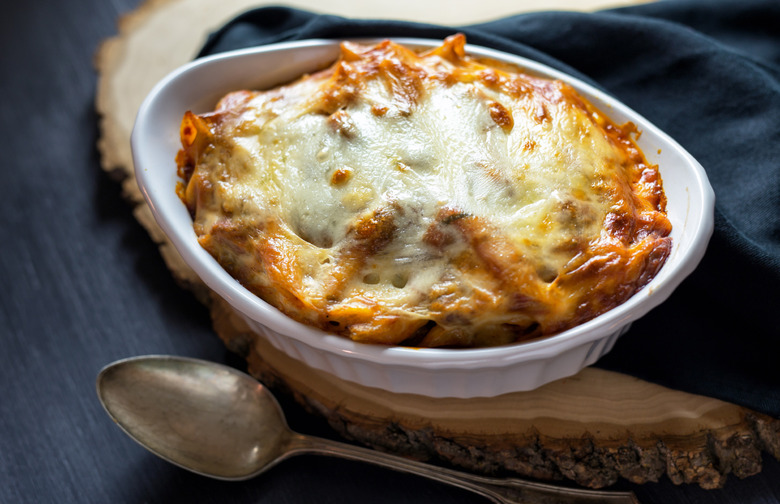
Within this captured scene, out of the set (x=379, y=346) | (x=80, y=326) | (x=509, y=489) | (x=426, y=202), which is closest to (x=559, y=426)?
(x=509, y=489)

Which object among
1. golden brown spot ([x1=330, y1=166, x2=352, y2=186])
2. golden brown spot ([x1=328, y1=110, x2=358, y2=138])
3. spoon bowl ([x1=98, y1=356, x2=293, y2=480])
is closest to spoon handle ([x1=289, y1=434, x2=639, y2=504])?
spoon bowl ([x1=98, y1=356, x2=293, y2=480])

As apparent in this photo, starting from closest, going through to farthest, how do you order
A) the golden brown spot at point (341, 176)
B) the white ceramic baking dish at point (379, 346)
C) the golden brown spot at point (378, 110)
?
the white ceramic baking dish at point (379, 346)
the golden brown spot at point (341, 176)
the golden brown spot at point (378, 110)

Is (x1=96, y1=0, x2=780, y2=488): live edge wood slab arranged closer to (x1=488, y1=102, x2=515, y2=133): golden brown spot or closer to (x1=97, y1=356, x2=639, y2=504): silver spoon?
(x1=97, y1=356, x2=639, y2=504): silver spoon

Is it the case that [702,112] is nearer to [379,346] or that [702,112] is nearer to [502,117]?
[502,117]

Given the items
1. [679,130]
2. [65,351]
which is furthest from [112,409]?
[679,130]

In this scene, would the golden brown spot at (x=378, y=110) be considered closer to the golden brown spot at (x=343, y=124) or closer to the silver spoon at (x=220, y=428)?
the golden brown spot at (x=343, y=124)

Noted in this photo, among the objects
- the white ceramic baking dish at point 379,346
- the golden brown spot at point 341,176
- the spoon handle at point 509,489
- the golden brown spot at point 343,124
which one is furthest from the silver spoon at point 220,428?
the golden brown spot at point 343,124

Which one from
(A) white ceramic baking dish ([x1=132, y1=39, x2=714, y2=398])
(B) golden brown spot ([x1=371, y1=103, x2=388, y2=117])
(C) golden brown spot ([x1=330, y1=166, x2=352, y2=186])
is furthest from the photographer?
(B) golden brown spot ([x1=371, y1=103, x2=388, y2=117])
